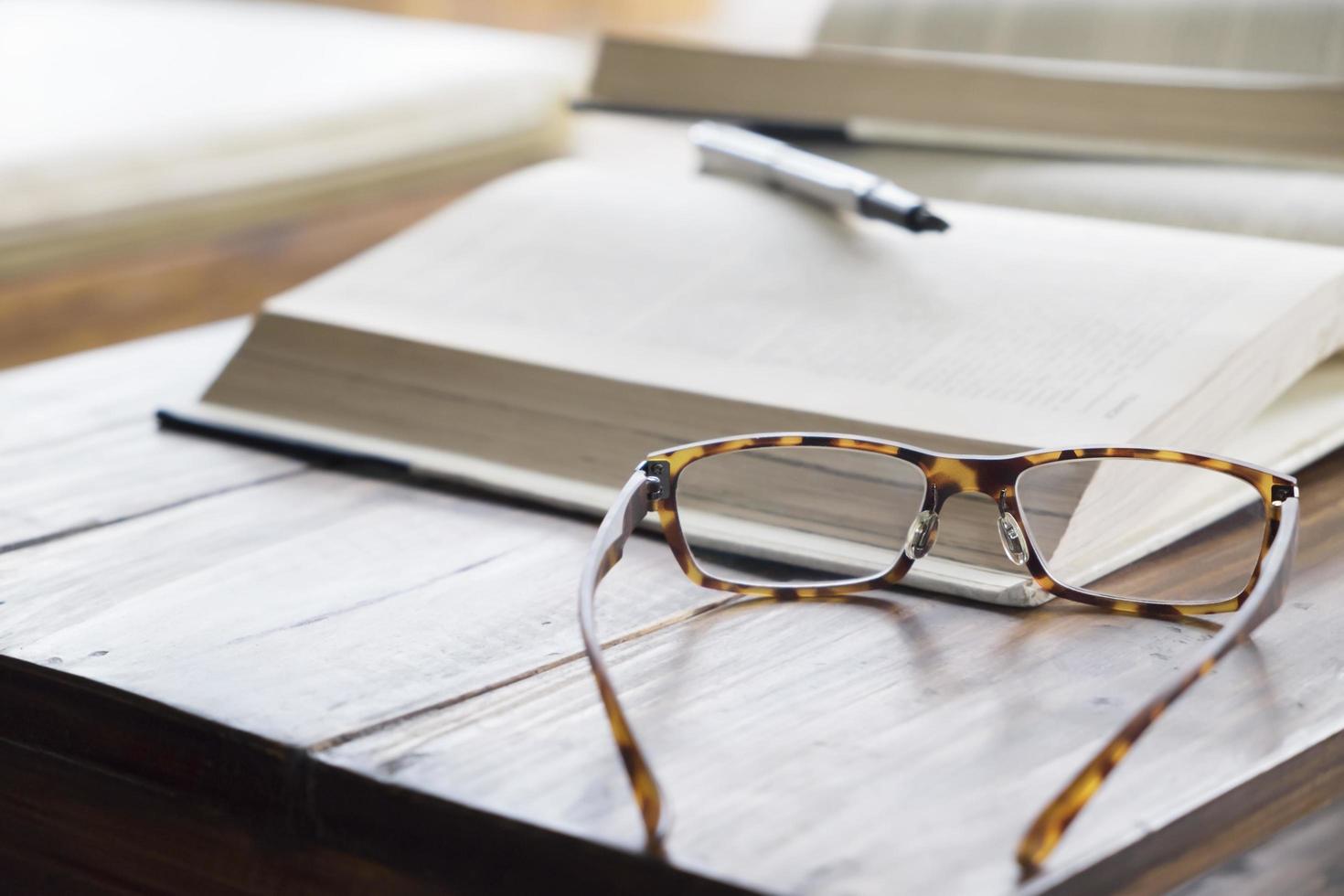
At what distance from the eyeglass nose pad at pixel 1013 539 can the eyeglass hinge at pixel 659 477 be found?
4.2 inches

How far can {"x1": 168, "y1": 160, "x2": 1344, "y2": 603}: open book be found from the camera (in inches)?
20.3

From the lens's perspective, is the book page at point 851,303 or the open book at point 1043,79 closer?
the book page at point 851,303

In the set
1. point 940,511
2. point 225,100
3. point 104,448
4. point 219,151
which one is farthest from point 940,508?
point 225,100

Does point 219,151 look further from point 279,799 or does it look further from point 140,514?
point 279,799

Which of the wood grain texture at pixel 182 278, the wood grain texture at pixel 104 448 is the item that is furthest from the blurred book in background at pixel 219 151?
the wood grain texture at pixel 104 448

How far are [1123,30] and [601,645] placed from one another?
1.98ft

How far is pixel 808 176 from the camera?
0.72 m

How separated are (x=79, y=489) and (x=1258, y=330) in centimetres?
45

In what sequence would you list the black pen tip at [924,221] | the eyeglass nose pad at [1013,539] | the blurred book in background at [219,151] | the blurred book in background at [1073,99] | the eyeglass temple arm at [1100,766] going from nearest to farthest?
the eyeglass temple arm at [1100,766], the eyeglass nose pad at [1013,539], the black pen tip at [924,221], the blurred book in background at [1073,99], the blurred book in background at [219,151]

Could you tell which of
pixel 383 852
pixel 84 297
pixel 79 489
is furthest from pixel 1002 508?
pixel 84 297

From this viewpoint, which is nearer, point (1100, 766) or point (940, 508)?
point (1100, 766)

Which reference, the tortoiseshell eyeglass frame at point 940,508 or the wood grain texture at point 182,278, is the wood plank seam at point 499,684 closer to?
the tortoiseshell eyeglass frame at point 940,508

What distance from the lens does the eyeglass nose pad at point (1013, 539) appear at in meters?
0.46

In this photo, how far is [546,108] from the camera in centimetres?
161
